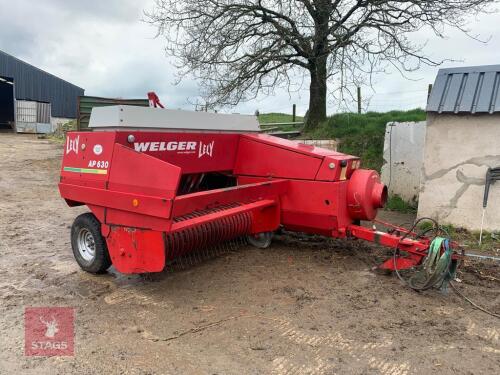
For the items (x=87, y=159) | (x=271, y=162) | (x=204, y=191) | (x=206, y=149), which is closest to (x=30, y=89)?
(x=206, y=149)

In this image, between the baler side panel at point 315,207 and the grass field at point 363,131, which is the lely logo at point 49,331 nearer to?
the baler side panel at point 315,207

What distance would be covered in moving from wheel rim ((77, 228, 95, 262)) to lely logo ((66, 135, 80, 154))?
2.51ft

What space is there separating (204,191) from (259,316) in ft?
4.27

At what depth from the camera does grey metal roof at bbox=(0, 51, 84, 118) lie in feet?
88.1

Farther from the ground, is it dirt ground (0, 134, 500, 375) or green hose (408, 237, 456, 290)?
green hose (408, 237, 456, 290)

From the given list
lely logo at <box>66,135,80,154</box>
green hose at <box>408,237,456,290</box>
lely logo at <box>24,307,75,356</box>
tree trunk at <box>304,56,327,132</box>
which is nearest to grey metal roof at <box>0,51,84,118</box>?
tree trunk at <box>304,56,327,132</box>

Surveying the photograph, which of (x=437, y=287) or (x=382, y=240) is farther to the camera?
(x=382, y=240)

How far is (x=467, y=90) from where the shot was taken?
592 centimetres

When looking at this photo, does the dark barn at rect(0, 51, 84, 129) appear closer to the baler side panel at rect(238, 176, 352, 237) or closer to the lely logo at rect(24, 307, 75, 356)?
the baler side panel at rect(238, 176, 352, 237)

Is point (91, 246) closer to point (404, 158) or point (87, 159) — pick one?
point (87, 159)

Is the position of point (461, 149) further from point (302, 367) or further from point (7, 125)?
point (7, 125)

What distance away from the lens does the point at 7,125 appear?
3209 centimetres

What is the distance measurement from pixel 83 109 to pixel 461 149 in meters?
7.49

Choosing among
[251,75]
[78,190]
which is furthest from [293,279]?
[251,75]
